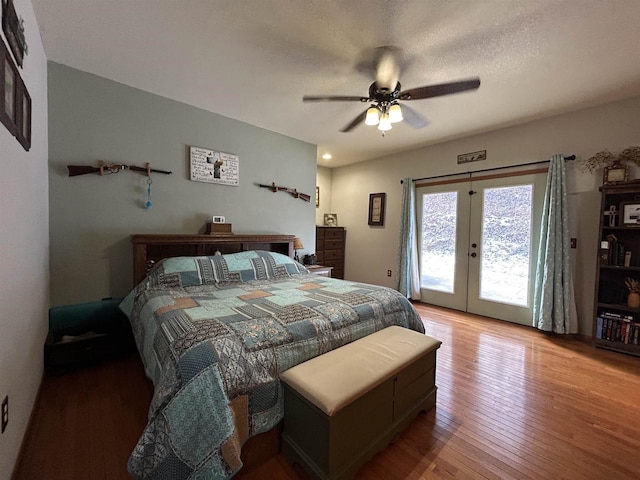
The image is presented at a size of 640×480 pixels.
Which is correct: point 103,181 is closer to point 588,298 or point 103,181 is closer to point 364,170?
point 364,170

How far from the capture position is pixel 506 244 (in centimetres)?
368

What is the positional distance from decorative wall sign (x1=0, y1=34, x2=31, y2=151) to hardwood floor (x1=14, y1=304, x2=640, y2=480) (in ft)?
5.56

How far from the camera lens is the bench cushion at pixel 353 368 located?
4.19ft

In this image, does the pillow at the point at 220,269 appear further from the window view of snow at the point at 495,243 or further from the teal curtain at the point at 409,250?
the window view of snow at the point at 495,243

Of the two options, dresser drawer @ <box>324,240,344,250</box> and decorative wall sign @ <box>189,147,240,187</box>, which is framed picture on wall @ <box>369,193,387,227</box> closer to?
A: dresser drawer @ <box>324,240,344,250</box>

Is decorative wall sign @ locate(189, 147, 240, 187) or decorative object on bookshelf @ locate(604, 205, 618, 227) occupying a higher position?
decorative wall sign @ locate(189, 147, 240, 187)

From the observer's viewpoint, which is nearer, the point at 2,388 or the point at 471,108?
the point at 2,388

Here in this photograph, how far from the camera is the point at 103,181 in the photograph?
8.82ft

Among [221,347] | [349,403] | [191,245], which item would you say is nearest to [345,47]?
[221,347]

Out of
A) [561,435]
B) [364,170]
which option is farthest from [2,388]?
[364,170]

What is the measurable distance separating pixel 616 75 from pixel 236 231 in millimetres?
4166

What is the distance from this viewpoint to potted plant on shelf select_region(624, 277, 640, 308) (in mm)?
2729

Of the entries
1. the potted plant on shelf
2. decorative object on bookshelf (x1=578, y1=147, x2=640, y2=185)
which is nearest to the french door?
decorative object on bookshelf (x1=578, y1=147, x2=640, y2=185)

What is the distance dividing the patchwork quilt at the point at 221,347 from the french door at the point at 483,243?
207cm
